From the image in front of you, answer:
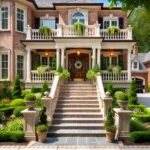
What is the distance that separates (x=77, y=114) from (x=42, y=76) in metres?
6.57

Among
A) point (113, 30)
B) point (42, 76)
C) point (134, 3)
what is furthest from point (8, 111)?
point (113, 30)

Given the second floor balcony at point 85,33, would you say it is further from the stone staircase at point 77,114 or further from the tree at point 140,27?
the tree at point 140,27

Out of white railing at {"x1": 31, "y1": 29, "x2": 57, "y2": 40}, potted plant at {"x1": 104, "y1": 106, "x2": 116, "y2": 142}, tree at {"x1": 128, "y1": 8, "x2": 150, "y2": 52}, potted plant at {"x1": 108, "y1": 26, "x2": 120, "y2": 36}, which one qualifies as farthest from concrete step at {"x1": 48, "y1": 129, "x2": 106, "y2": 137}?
tree at {"x1": 128, "y1": 8, "x2": 150, "y2": 52}

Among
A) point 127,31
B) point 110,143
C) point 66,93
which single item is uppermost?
point 127,31

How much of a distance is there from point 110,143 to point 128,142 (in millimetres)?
721

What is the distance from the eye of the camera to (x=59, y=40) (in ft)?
50.0

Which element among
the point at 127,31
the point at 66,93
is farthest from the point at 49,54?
the point at 127,31

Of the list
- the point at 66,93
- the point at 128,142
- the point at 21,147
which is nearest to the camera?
the point at 21,147

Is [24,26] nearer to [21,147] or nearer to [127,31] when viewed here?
[127,31]

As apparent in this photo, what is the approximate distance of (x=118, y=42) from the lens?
15.8m

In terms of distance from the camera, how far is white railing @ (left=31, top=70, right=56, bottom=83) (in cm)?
1555

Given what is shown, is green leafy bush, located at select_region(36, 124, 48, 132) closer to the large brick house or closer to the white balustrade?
the large brick house

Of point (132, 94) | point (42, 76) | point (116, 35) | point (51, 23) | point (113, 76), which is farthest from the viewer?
point (51, 23)

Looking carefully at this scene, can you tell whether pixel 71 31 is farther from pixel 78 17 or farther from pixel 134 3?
pixel 134 3
